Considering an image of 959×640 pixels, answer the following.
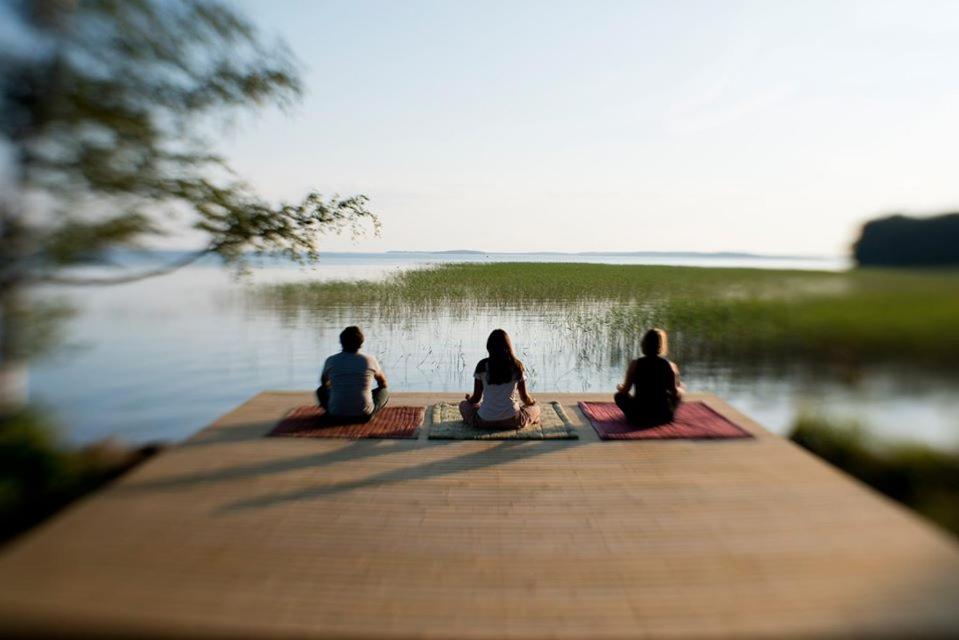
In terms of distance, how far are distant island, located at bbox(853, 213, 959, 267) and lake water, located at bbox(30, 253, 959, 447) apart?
77 cm

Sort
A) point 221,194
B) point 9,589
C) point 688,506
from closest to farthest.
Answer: point 9,589, point 688,506, point 221,194

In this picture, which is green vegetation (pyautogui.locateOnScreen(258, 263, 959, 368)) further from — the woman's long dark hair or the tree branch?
the tree branch

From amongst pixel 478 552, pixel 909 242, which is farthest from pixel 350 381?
pixel 909 242

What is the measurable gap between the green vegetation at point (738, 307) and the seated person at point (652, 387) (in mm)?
2880

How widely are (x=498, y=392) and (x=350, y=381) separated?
1484 millimetres

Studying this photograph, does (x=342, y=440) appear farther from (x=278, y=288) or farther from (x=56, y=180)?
(x=278, y=288)

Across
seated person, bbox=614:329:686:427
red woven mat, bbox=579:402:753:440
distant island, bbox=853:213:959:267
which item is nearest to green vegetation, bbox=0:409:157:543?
red woven mat, bbox=579:402:753:440

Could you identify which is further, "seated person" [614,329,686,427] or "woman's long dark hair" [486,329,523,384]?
"seated person" [614,329,686,427]

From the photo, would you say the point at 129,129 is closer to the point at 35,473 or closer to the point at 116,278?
the point at 116,278

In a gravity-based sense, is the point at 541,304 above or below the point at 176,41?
below

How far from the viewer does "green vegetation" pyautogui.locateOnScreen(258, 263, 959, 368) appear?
9.23 meters

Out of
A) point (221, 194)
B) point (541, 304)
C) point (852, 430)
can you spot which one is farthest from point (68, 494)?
point (541, 304)

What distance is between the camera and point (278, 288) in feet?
79.3

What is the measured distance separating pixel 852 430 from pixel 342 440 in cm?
534
